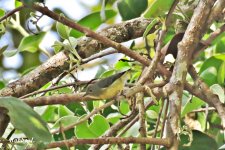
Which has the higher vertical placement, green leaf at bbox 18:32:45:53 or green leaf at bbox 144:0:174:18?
green leaf at bbox 144:0:174:18

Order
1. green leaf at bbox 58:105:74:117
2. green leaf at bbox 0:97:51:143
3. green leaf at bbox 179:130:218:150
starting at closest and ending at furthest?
green leaf at bbox 0:97:51:143 → green leaf at bbox 179:130:218:150 → green leaf at bbox 58:105:74:117

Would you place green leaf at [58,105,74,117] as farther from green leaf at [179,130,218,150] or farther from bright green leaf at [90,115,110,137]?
green leaf at [179,130,218,150]

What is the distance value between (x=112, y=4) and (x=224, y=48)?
0.74ft

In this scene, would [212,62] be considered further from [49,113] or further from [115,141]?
[115,141]

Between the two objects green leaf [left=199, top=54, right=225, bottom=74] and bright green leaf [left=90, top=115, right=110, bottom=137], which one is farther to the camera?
green leaf [left=199, top=54, right=225, bottom=74]

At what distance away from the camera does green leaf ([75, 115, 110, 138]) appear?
2.25ft

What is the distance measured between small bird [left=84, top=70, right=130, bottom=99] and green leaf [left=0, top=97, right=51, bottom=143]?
9 cm

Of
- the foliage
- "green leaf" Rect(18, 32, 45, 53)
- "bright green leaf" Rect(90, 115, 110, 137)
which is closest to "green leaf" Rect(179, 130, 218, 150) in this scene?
the foliage

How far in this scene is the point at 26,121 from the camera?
450mm

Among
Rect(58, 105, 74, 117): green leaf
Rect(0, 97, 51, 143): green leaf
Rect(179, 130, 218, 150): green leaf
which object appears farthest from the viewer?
Rect(58, 105, 74, 117): green leaf

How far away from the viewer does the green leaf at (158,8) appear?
0.71 m

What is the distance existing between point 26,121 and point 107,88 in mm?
113

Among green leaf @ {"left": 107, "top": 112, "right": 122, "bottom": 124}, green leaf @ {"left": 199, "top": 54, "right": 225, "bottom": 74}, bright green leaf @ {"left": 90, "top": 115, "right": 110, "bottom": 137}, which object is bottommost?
green leaf @ {"left": 107, "top": 112, "right": 122, "bottom": 124}

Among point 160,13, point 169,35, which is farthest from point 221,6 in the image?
point 169,35
